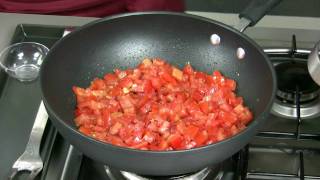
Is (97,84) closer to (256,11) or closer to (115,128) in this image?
(115,128)

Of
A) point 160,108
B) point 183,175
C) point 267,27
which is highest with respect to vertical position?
point 267,27

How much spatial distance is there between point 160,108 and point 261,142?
21 centimetres

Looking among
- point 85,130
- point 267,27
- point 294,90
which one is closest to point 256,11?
point 294,90

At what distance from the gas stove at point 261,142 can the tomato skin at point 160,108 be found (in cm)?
6

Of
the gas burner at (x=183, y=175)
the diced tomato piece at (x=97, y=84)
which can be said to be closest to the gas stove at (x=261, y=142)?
the gas burner at (x=183, y=175)

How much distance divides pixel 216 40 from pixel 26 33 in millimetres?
507

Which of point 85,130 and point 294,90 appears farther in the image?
point 294,90

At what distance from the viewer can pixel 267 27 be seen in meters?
1.31

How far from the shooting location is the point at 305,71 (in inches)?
44.8

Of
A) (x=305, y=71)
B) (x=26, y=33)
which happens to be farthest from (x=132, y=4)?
(x=305, y=71)

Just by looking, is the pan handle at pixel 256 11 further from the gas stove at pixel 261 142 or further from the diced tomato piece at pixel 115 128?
the diced tomato piece at pixel 115 128

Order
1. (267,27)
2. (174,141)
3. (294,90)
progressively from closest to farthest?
(174,141), (294,90), (267,27)

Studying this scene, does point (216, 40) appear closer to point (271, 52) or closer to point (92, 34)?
point (271, 52)

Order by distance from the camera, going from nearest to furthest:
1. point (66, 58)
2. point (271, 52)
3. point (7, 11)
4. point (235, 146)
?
point (235, 146) → point (66, 58) → point (271, 52) → point (7, 11)
